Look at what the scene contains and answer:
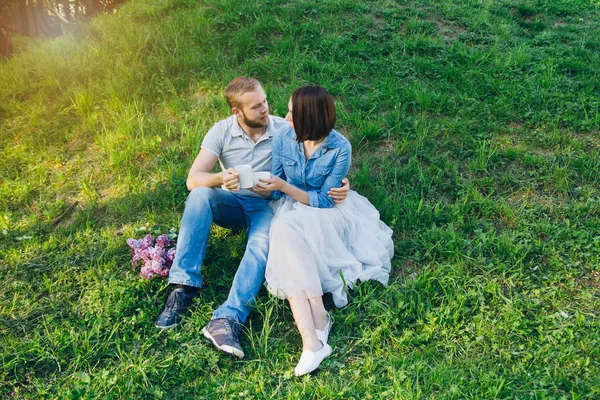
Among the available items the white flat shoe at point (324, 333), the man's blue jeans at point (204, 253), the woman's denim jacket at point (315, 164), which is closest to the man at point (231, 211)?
the man's blue jeans at point (204, 253)

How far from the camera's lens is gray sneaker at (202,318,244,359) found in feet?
10.6

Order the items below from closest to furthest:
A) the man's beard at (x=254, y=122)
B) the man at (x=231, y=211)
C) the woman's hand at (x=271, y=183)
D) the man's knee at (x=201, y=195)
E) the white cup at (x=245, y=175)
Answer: the white cup at (x=245, y=175) → the man at (x=231, y=211) → the woman's hand at (x=271, y=183) → the man's knee at (x=201, y=195) → the man's beard at (x=254, y=122)

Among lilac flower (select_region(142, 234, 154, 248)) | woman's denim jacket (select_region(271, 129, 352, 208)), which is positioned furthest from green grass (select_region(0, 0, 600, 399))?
woman's denim jacket (select_region(271, 129, 352, 208))

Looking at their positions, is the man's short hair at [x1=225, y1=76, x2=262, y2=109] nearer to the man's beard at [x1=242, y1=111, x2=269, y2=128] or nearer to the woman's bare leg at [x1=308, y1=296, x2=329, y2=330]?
the man's beard at [x1=242, y1=111, x2=269, y2=128]

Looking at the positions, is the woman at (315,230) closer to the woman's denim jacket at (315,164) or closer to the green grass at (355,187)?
the woman's denim jacket at (315,164)

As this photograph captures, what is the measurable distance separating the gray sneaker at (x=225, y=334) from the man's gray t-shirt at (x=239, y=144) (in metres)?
1.08

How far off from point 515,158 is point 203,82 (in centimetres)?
322

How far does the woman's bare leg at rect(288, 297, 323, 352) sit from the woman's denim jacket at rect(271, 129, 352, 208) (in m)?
0.73

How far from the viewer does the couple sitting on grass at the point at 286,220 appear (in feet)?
11.1

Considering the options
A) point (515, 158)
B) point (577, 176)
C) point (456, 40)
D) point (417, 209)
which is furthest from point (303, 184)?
point (456, 40)

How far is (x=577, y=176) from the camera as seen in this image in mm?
4535

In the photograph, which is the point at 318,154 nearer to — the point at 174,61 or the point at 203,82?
the point at 203,82

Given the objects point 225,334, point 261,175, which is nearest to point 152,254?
point 225,334

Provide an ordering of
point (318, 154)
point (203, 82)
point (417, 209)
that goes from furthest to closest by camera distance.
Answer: point (203, 82) → point (417, 209) → point (318, 154)
